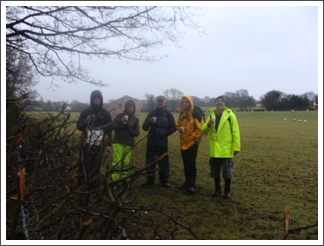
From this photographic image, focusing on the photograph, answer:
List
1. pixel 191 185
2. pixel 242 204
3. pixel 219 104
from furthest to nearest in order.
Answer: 1. pixel 191 185
2. pixel 219 104
3. pixel 242 204

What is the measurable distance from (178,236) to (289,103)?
69.9 meters

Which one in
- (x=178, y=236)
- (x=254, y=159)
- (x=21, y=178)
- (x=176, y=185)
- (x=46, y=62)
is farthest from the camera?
(x=254, y=159)

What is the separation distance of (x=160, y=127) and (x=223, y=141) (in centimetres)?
134

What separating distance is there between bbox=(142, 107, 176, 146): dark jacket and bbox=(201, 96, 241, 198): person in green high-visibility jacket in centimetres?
85

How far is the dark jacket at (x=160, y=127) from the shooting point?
16.1 ft

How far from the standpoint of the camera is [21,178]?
2.86 feet

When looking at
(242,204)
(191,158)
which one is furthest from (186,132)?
(242,204)

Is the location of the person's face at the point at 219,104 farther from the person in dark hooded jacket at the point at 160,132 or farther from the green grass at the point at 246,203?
the green grass at the point at 246,203

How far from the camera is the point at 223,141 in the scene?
425 centimetres

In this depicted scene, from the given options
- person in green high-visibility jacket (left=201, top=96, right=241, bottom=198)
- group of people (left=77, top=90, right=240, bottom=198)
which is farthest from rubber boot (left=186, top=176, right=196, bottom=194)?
person in green high-visibility jacket (left=201, top=96, right=241, bottom=198)

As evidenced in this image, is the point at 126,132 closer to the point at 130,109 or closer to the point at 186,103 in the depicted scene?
the point at 130,109

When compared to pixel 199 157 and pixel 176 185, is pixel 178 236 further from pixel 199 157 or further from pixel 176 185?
pixel 199 157

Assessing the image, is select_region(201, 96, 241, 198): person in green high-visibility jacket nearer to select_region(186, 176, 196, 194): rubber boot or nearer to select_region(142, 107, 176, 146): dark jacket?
select_region(186, 176, 196, 194): rubber boot

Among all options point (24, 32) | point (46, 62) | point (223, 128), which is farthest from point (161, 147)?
point (24, 32)
